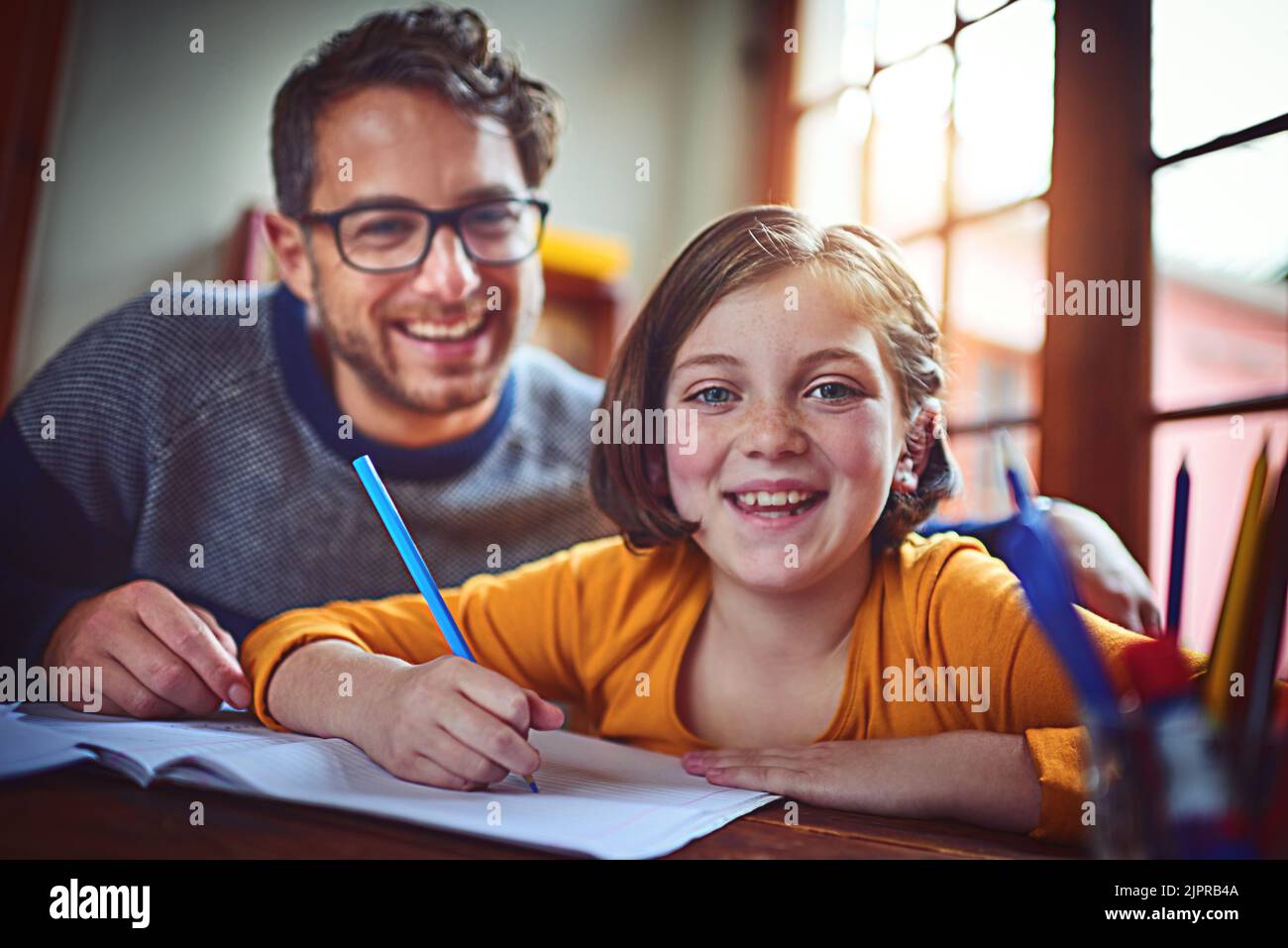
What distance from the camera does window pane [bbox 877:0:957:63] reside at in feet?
3.27

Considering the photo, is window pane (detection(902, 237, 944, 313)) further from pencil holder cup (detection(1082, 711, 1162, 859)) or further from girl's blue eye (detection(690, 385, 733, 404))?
pencil holder cup (detection(1082, 711, 1162, 859))

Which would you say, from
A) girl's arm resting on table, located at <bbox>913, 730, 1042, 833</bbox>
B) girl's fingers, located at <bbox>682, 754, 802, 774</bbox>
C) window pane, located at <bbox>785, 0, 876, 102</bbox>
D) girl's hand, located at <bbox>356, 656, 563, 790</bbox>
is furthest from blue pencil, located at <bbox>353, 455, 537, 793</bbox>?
window pane, located at <bbox>785, 0, 876, 102</bbox>

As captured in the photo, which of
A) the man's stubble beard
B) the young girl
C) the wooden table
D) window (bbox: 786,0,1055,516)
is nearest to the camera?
the wooden table

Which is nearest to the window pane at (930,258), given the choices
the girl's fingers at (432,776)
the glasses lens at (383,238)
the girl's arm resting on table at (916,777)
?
the glasses lens at (383,238)

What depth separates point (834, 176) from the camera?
1328 mm

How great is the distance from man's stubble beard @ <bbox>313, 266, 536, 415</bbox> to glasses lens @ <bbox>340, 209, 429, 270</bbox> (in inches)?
2.1

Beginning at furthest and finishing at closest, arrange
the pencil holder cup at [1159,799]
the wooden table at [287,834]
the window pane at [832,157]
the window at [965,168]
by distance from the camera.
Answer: the window pane at [832,157] < the window at [965,168] < the wooden table at [287,834] < the pencil holder cup at [1159,799]

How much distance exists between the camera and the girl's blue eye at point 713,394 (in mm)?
569

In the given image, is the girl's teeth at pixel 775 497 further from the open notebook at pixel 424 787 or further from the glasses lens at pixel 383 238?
the glasses lens at pixel 383 238

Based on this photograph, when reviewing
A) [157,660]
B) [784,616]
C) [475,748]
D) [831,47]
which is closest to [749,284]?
[784,616]

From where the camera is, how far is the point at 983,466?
990 millimetres
